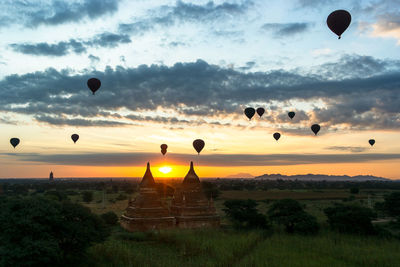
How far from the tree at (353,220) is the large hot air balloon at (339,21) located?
57.1 feet

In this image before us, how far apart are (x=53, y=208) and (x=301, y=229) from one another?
2247cm

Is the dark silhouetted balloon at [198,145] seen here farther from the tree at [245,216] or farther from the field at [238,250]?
the field at [238,250]

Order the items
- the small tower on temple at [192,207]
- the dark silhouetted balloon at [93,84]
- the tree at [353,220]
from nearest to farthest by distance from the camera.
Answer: the dark silhouetted balloon at [93,84] → the tree at [353,220] → the small tower on temple at [192,207]

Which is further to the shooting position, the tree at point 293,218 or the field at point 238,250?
the tree at point 293,218

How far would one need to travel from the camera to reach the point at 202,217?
111 ft

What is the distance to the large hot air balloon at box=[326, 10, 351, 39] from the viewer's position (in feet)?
84.5

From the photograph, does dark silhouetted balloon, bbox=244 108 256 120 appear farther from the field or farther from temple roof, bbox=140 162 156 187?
the field

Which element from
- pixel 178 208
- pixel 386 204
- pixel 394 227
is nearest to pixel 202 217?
pixel 178 208

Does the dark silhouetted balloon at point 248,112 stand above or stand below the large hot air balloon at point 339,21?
below

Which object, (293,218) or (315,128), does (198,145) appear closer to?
(293,218)

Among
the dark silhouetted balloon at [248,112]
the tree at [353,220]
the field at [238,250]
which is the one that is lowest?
the field at [238,250]

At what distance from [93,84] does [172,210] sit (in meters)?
14.3

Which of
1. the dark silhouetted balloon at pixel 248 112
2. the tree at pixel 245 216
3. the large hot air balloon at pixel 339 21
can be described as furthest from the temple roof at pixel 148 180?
the large hot air balloon at pixel 339 21

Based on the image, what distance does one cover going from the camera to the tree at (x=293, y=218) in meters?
33.3
